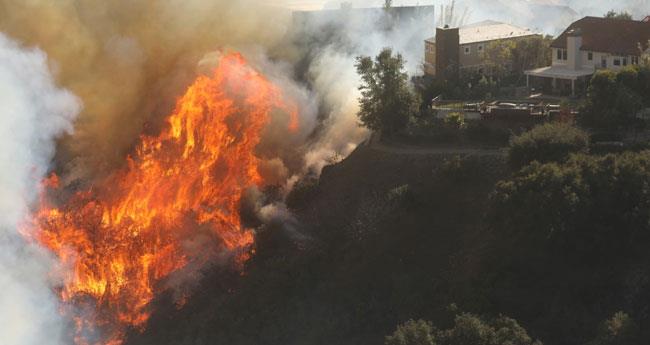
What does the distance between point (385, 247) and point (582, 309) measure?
9343mm

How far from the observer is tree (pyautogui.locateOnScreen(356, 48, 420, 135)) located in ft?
147

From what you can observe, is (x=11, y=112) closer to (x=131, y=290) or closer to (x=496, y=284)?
(x=131, y=290)

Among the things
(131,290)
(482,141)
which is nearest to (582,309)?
(482,141)

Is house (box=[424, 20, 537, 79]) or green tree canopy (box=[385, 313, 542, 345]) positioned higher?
house (box=[424, 20, 537, 79])

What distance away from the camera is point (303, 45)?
57.0 meters

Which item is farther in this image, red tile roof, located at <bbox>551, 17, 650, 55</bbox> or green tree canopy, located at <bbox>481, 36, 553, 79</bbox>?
green tree canopy, located at <bbox>481, 36, 553, 79</bbox>

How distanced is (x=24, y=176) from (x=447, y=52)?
2783 centimetres

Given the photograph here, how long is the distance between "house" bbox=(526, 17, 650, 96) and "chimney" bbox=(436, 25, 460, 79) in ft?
16.7

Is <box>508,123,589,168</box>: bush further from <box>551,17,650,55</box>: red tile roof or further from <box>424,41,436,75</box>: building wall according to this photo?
<box>424,41,436,75</box>: building wall

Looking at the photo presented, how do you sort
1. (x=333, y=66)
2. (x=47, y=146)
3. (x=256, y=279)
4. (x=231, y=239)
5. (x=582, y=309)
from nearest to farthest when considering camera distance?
(x=582, y=309)
(x=256, y=279)
(x=231, y=239)
(x=47, y=146)
(x=333, y=66)

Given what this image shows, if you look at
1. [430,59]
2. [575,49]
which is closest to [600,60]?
[575,49]

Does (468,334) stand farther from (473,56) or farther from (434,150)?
(473,56)

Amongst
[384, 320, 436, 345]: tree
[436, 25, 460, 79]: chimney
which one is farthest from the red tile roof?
[384, 320, 436, 345]: tree

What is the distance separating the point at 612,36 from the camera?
5312 cm
